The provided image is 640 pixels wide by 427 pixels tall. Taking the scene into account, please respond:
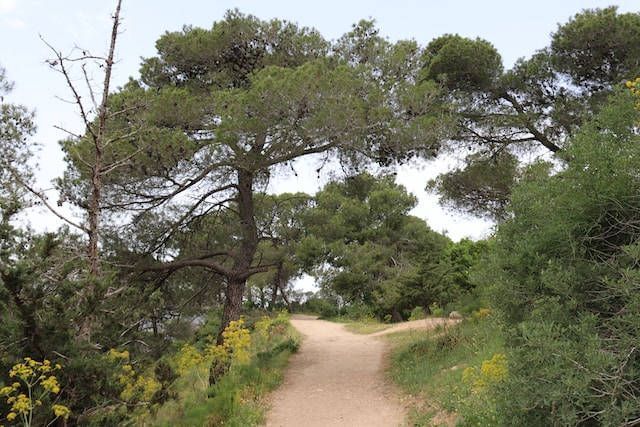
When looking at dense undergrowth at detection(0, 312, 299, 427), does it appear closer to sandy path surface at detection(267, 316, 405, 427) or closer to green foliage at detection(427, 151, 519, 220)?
sandy path surface at detection(267, 316, 405, 427)

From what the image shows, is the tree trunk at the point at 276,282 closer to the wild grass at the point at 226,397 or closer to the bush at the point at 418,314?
the wild grass at the point at 226,397

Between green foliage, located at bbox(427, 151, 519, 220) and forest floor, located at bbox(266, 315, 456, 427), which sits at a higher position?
green foliage, located at bbox(427, 151, 519, 220)

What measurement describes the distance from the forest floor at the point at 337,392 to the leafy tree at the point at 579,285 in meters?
3.34

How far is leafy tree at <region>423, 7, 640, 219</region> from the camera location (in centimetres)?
996

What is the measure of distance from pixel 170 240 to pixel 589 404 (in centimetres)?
806

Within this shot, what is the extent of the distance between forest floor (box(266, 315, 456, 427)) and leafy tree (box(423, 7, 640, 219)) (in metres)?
4.08

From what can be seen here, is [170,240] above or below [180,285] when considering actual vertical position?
above

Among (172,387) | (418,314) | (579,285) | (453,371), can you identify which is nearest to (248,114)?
(172,387)

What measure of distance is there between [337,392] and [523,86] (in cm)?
736

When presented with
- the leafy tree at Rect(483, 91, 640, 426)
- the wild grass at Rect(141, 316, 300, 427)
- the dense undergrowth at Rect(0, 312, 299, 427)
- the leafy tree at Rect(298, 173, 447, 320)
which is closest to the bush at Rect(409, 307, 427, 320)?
the leafy tree at Rect(298, 173, 447, 320)

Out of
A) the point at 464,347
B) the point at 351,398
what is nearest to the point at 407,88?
the point at 464,347

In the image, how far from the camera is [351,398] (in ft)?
25.8

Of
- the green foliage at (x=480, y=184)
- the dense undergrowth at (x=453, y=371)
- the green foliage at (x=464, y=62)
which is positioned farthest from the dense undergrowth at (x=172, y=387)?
the green foliage at (x=464, y=62)

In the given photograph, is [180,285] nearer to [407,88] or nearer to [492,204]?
[407,88]
